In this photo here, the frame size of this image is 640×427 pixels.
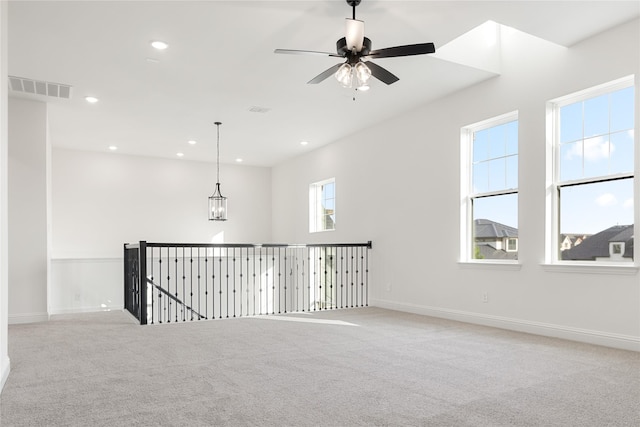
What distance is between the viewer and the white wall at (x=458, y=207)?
4.30 metres

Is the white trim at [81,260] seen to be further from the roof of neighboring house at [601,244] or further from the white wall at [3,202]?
the roof of neighboring house at [601,244]

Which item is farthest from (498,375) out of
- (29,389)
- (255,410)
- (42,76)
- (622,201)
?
(42,76)

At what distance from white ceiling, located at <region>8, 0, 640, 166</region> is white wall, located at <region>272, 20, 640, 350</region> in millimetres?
→ 266

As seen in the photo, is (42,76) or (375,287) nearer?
(42,76)

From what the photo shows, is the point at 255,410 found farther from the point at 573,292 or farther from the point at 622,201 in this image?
the point at 622,201

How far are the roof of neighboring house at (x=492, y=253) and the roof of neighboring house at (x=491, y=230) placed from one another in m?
0.13

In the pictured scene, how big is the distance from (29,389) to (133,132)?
5534mm

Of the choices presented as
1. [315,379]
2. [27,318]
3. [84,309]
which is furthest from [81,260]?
[315,379]

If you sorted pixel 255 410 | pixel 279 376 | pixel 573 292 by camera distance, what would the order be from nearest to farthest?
pixel 255 410 < pixel 279 376 < pixel 573 292

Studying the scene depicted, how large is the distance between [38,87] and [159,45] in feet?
7.05

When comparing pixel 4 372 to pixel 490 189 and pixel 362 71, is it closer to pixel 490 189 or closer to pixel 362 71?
pixel 362 71

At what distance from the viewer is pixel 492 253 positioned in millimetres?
5566

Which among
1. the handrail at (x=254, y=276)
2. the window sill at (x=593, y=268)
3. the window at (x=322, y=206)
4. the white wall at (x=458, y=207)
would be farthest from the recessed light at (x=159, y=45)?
the window at (x=322, y=206)

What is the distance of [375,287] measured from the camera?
7.34m
